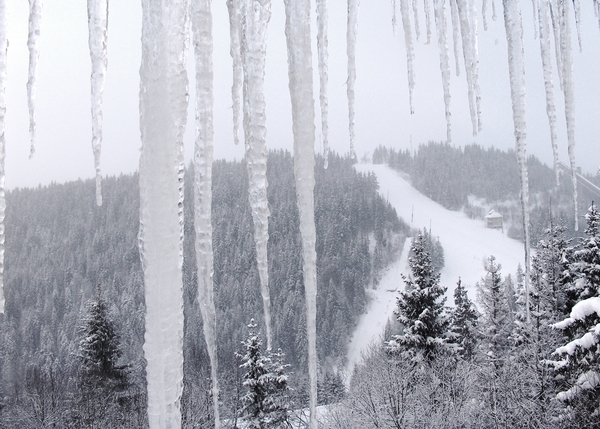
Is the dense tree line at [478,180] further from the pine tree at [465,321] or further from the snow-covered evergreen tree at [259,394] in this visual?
the snow-covered evergreen tree at [259,394]

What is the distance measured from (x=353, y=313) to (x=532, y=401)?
64.0 m

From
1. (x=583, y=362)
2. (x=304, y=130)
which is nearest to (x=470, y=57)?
(x=304, y=130)

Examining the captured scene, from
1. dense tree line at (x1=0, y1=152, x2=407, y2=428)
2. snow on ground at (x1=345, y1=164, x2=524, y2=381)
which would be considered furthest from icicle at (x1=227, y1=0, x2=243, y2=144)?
snow on ground at (x1=345, y1=164, x2=524, y2=381)

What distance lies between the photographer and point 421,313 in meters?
14.1

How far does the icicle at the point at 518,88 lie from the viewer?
1879 mm

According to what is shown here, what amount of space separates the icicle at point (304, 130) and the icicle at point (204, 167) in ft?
1.04

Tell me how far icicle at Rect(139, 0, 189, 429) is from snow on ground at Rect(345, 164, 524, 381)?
58.2 metres

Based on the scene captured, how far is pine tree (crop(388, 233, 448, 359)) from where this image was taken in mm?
14102

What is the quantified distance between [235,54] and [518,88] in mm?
1362

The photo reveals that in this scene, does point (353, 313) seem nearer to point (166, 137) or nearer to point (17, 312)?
point (17, 312)

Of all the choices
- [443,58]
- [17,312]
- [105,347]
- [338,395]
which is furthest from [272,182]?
[443,58]

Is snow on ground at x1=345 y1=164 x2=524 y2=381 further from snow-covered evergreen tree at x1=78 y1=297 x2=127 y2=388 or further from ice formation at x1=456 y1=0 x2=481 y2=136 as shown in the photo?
ice formation at x1=456 y1=0 x2=481 y2=136

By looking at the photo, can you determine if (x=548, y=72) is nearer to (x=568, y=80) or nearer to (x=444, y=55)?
(x=568, y=80)

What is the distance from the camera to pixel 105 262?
3391 inches
